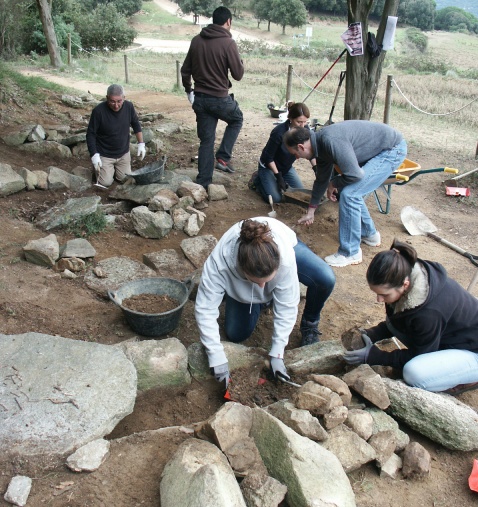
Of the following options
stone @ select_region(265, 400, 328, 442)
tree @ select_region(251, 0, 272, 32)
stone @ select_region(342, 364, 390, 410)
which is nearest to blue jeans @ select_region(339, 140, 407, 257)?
stone @ select_region(342, 364, 390, 410)

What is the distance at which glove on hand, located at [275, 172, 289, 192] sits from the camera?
516cm

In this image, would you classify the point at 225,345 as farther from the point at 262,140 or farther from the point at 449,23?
the point at 449,23

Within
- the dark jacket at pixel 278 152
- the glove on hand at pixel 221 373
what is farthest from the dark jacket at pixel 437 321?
the dark jacket at pixel 278 152

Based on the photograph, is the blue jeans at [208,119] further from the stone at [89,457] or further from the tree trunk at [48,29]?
the tree trunk at [48,29]

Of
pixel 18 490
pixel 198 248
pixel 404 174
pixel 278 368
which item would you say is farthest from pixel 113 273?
pixel 404 174

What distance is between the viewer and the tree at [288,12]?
44219 millimetres

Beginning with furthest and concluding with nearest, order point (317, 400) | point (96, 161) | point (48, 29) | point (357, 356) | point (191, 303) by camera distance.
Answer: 1. point (48, 29)
2. point (96, 161)
3. point (191, 303)
4. point (357, 356)
5. point (317, 400)

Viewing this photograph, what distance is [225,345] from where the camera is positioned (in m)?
2.85

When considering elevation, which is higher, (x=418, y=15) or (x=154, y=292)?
(x=418, y=15)

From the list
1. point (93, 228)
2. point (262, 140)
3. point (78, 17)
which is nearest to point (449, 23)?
point (78, 17)

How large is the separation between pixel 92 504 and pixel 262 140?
647cm

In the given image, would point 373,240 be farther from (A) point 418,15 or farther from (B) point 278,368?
(A) point 418,15

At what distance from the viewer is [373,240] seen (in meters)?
4.62

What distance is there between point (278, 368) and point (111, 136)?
12.0ft
